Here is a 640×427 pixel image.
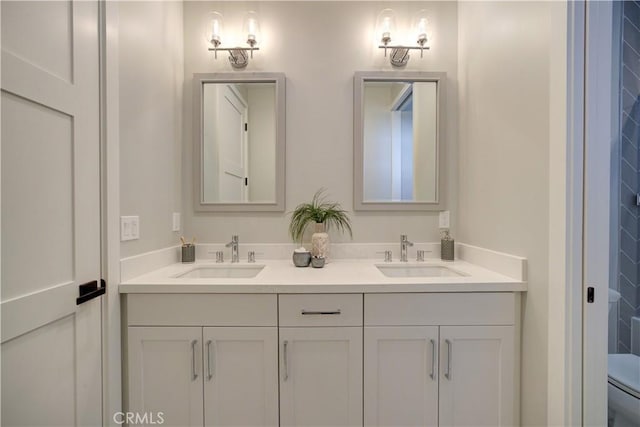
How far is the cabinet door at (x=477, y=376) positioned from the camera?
1186 millimetres

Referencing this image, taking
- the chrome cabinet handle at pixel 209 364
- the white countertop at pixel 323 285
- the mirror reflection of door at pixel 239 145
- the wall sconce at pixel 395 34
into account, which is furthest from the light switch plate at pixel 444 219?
the chrome cabinet handle at pixel 209 364

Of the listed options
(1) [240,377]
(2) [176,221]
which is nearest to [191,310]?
(1) [240,377]

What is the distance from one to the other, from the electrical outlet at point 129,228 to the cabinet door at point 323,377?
82 cm

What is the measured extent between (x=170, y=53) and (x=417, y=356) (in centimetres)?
208

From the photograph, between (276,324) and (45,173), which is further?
(276,324)

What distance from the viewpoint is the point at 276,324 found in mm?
1180

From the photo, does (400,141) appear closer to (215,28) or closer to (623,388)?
(215,28)

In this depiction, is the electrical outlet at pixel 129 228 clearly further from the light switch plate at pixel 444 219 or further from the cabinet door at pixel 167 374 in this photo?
the light switch plate at pixel 444 219

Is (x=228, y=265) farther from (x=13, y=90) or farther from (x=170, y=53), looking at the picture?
(x=170, y=53)

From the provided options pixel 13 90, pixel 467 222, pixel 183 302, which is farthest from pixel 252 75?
pixel 467 222

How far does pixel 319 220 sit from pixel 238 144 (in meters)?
0.72

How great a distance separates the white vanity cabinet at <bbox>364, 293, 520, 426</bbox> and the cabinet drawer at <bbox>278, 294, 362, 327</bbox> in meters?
0.06

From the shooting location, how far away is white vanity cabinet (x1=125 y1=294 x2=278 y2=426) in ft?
3.86

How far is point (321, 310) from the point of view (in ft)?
3.89
